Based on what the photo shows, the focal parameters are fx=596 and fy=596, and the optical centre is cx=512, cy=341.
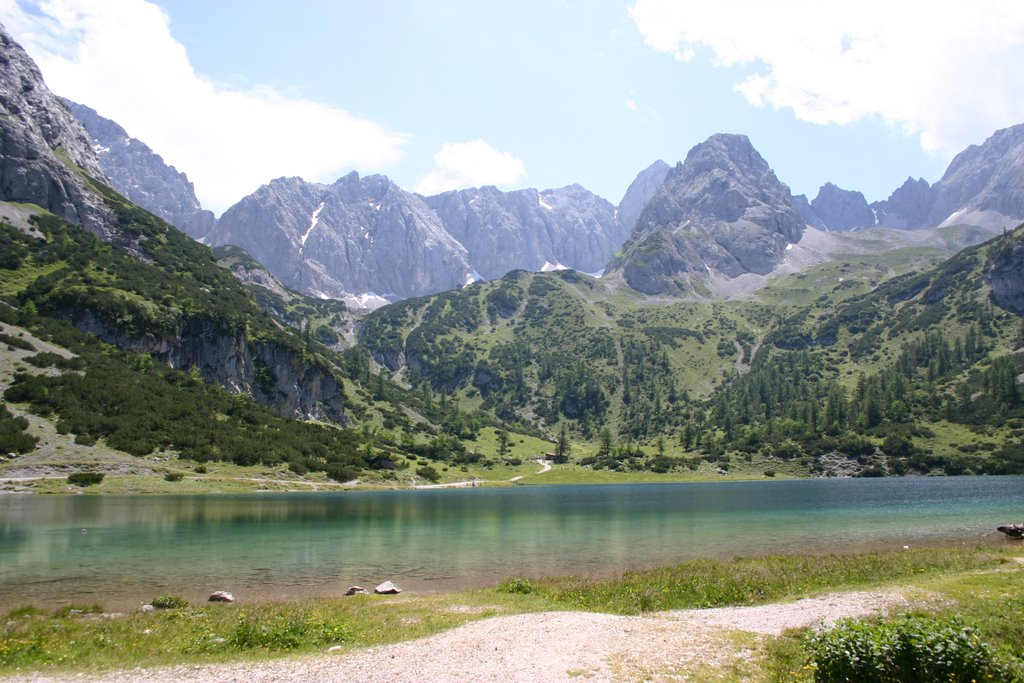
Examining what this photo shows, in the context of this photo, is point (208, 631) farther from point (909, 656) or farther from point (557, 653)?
point (909, 656)

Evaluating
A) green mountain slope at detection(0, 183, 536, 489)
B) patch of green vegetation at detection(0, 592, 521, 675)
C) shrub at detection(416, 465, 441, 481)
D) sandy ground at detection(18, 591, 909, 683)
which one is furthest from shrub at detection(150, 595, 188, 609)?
shrub at detection(416, 465, 441, 481)

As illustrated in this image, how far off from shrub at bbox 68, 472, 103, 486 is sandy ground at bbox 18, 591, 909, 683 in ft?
352

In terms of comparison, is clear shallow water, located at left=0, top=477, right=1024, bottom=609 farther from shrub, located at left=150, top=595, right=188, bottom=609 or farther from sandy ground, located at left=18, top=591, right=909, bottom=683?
sandy ground, located at left=18, top=591, right=909, bottom=683

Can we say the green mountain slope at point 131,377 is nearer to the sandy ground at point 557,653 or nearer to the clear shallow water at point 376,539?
the clear shallow water at point 376,539

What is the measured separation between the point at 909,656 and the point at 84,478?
125 meters

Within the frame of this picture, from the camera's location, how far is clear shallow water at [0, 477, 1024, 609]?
1519 inches

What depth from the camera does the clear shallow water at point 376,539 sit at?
38.6 meters

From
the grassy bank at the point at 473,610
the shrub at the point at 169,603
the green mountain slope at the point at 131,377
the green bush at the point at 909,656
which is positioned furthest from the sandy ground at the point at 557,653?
the green mountain slope at the point at 131,377

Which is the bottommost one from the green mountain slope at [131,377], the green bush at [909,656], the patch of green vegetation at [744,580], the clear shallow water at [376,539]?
the clear shallow water at [376,539]

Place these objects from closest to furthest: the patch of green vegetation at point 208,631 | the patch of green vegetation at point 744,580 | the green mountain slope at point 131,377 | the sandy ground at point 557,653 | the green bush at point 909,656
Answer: the green bush at point 909,656 < the sandy ground at point 557,653 < the patch of green vegetation at point 208,631 < the patch of green vegetation at point 744,580 < the green mountain slope at point 131,377

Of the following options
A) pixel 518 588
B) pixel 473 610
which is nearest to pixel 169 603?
pixel 473 610

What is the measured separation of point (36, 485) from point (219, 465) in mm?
34805

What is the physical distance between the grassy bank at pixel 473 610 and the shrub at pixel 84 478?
9168 centimetres

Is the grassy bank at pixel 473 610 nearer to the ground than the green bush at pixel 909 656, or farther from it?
nearer to the ground
